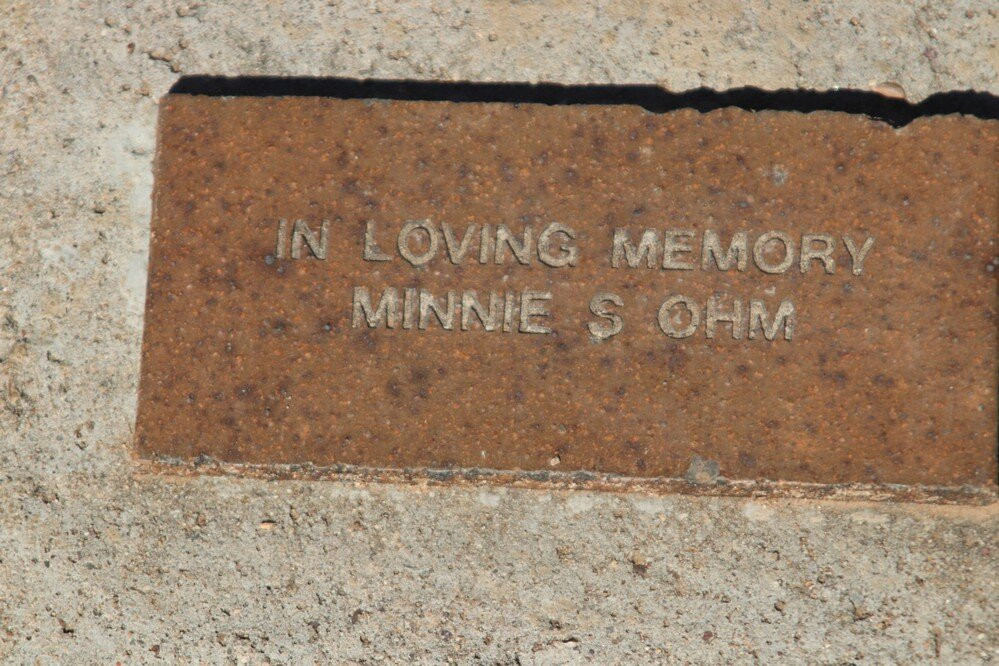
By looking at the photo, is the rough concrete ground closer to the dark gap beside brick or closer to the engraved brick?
the dark gap beside brick

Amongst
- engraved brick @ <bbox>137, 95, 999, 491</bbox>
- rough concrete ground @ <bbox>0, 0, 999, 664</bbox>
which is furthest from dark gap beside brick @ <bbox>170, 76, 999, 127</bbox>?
engraved brick @ <bbox>137, 95, 999, 491</bbox>

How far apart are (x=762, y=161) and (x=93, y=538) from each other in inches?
71.2

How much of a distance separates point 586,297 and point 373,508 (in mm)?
734

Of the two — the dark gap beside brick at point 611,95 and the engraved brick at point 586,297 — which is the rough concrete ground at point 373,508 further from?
the engraved brick at point 586,297

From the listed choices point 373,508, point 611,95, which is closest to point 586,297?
point 611,95

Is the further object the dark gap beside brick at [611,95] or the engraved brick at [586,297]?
the dark gap beside brick at [611,95]

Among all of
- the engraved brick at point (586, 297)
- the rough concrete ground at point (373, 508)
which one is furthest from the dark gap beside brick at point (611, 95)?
the engraved brick at point (586, 297)

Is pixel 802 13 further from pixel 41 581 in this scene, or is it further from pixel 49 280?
pixel 41 581

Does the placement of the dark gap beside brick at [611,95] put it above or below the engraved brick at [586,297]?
above

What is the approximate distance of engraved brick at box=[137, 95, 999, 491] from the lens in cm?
154

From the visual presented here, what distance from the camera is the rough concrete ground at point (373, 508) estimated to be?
1.73 meters

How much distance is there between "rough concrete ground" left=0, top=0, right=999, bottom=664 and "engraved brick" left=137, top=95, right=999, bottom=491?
262mm

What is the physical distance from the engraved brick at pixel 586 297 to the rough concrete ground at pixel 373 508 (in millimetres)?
262

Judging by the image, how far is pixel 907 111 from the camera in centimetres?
179
